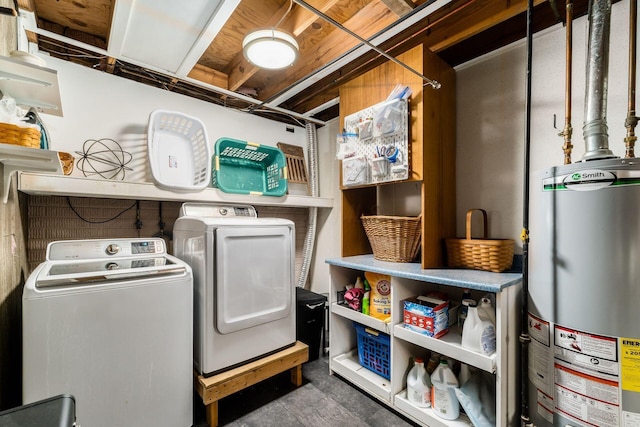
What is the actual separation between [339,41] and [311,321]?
86.5 inches

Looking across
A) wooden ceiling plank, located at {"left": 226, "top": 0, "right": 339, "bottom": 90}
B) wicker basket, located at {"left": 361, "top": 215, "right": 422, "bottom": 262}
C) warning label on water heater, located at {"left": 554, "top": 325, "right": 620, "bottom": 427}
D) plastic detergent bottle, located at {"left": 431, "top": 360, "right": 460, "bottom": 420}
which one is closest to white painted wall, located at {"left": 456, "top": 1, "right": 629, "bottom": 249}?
wicker basket, located at {"left": 361, "top": 215, "right": 422, "bottom": 262}

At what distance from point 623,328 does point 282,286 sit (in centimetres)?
173

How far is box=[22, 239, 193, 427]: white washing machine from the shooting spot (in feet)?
4.01

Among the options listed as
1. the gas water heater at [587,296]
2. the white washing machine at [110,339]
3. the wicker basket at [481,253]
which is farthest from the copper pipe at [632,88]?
the white washing machine at [110,339]

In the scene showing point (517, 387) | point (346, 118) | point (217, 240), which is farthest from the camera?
point (346, 118)

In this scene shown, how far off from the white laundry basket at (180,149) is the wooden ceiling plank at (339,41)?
0.77m

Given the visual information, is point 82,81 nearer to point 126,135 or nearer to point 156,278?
point 126,135

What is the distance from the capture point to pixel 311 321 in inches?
94.6

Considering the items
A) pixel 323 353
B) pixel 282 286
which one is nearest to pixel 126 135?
pixel 282 286

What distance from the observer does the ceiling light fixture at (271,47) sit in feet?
4.87

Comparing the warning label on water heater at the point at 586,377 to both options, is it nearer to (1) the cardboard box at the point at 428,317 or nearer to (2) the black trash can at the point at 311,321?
(1) the cardboard box at the point at 428,317

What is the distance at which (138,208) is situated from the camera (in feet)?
7.38

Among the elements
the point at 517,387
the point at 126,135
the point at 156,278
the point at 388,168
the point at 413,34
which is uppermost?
the point at 413,34

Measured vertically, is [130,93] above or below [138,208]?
above
